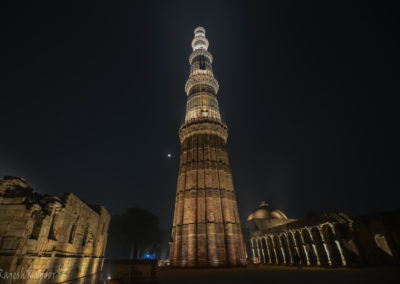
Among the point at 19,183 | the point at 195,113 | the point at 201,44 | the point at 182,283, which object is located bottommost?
the point at 182,283

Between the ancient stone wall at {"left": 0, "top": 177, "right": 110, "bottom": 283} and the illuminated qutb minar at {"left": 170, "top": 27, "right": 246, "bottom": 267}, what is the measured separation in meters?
10.3

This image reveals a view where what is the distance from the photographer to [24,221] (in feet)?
31.5

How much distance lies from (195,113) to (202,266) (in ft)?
63.9

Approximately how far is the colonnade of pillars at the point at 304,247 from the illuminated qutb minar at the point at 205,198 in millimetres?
6371

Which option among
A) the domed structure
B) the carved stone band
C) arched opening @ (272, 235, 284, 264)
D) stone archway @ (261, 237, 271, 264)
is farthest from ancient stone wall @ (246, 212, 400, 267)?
the domed structure

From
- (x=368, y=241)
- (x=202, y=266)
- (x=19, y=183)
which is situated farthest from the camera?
(x=202, y=266)

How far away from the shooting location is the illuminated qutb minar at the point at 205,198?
2091cm

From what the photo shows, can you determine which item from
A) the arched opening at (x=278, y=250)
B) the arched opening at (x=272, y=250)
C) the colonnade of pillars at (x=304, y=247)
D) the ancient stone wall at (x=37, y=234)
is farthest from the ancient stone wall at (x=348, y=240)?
the ancient stone wall at (x=37, y=234)

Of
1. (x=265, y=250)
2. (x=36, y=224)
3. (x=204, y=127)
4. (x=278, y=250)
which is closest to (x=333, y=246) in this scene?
(x=278, y=250)

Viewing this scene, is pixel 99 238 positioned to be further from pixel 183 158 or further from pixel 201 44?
pixel 201 44

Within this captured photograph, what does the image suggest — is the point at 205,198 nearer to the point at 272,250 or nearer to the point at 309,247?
the point at 309,247

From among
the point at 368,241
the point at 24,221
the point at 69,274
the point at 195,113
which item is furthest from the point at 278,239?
the point at 24,221

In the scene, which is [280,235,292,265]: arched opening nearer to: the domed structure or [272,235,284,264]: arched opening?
[272,235,284,264]: arched opening

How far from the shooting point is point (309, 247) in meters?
21.6
